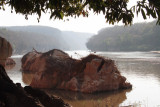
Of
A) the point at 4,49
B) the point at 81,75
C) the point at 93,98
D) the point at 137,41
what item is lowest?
the point at 137,41

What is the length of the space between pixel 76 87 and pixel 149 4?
1115 cm

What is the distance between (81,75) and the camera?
14.7 meters

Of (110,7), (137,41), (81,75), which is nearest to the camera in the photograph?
(110,7)

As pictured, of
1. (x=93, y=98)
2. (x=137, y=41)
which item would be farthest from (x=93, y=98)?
(x=137, y=41)

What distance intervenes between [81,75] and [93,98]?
2.41 m

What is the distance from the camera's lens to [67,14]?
5.54m

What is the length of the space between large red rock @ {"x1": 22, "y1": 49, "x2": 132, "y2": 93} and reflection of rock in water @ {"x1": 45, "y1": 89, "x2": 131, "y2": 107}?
0.62 metres

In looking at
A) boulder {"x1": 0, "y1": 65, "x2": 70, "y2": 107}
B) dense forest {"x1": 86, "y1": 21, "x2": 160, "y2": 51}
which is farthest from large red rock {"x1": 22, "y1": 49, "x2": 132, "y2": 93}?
dense forest {"x1": 86, "y1": 21, "x2": 160, "y2": 51}

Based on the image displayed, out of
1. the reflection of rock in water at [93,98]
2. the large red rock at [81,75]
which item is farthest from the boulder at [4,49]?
the large red rock at [81,75]

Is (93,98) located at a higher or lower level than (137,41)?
higher

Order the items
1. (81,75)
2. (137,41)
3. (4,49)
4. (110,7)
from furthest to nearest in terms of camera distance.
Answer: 1. (137,41)
2. (81,75)
3. (4,49)
4. (110,7)

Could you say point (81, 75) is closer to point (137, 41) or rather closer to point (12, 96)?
point (12, 96)

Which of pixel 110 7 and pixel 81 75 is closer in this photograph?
pixel 110 7

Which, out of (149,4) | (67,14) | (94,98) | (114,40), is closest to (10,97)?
(67,14)
